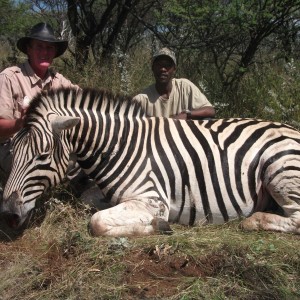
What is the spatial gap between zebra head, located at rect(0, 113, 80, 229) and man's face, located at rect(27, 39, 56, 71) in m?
0.97

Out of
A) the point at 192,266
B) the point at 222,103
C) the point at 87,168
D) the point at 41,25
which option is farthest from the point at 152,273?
the point at 222,103

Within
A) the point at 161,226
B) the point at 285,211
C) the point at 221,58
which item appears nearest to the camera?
the point at 161,226

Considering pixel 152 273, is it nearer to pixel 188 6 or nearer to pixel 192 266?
pixel 192 266

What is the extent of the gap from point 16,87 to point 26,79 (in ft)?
0.39

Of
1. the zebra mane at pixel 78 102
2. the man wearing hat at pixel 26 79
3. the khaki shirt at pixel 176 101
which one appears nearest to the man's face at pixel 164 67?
the khaki shirt at pixel 176 101

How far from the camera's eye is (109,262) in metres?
2.98

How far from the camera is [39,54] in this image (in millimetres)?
4105

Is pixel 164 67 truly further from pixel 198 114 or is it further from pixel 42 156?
pixel 42 156

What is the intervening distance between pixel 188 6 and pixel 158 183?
12.3 ft

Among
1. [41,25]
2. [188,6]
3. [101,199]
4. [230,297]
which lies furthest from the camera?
[188,6]

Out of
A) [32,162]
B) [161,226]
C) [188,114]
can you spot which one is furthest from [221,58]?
[32,162]

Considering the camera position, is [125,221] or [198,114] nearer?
[125,221]

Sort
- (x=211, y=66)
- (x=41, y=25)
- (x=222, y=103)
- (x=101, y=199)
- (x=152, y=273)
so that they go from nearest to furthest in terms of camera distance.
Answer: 1. (x=152, y=273)
2. (x=101, y=199)
3. (x=41, y=25)
4. (x=222, y=103)
5. (x=211, y=66)

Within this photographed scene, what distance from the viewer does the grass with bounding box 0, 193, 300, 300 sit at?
8.82 feet
